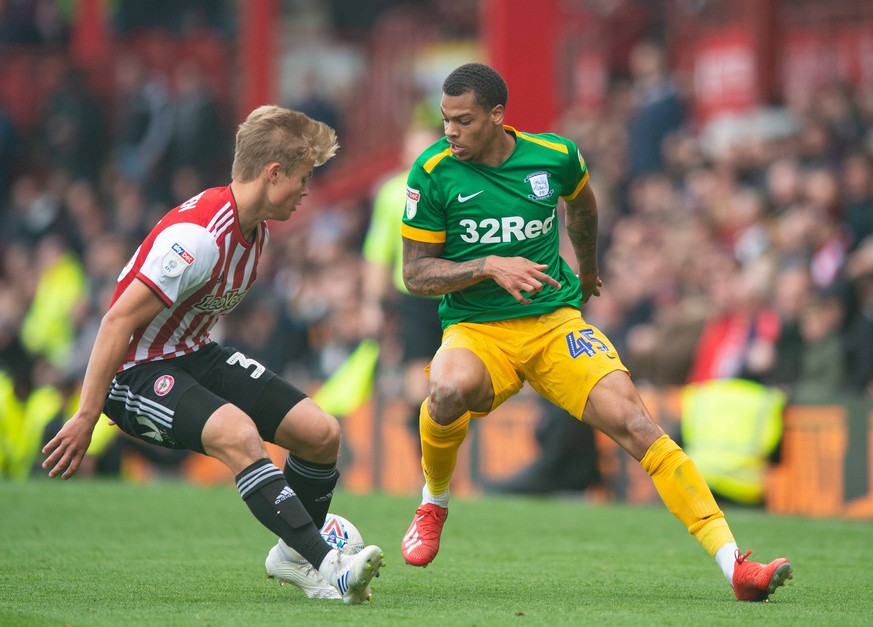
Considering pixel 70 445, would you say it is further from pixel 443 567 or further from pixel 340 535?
pixel 443 567

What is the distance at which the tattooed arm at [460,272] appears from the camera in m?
6.35

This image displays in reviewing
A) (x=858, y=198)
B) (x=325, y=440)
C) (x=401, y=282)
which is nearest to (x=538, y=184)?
(x=325, y=440)

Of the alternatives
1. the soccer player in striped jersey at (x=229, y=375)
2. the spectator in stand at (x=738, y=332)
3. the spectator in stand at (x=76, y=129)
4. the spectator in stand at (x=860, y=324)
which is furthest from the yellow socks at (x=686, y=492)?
the spectator in stand at (x=76, y=129)

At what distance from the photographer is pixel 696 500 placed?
6.29 meters

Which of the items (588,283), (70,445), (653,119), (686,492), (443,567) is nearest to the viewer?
(70,445)

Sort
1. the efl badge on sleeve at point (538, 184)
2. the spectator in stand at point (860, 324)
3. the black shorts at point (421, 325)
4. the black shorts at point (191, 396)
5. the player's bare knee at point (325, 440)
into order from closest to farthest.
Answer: the black shorts at point (191, 396) < the player's bare knee at point (325, 440) < the efl badge on sleeve at point (538, 184) < the black shorts at point (421, 325) < the spectator in stand at point (860, 324)

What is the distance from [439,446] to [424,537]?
0.46 meters

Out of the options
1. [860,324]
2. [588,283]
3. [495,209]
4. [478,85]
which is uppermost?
[478,85]

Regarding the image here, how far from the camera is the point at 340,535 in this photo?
22.1 ft

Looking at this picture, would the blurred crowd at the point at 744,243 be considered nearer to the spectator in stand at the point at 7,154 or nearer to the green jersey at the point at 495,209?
the green jersey at the point at 495,209

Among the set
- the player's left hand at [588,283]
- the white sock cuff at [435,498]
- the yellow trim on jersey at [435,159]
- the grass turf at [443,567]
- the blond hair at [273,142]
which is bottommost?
the grass turf at [443,567]

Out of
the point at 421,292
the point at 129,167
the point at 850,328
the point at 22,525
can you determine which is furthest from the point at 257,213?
the point at 129,167

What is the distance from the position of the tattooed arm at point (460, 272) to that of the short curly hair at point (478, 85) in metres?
0.68

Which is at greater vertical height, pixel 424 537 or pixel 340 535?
pixel 340 535
